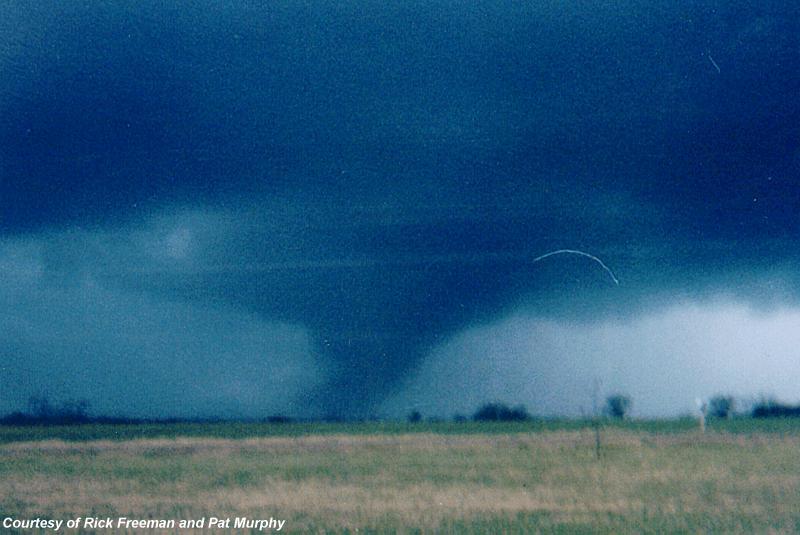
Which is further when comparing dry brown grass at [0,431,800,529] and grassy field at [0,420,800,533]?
dry brown grass at [0,431,800,529]

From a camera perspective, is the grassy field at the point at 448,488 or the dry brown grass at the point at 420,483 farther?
the dry brown grass at the point at 420,483

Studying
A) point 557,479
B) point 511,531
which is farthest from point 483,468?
point 511,531

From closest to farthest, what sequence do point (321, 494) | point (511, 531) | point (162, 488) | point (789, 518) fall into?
1. point (511, 531)
2. point (789, 518)
3. point (321, 494)
4. point (162, 488)

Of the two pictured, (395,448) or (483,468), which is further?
(395,448)

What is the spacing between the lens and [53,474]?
2470 cm

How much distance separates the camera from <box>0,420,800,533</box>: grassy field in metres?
14.6

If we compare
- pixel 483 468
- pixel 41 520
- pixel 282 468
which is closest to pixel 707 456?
pixel 483 468

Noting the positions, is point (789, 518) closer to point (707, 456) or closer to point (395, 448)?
point (707, 456)

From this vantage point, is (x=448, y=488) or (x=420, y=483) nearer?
(x=448, y=488)

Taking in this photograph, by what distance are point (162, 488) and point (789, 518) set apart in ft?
55.0

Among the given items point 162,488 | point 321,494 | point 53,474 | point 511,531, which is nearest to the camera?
point 511,531

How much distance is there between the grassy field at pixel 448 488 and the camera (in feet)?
47.8

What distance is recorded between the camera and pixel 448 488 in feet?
64.0

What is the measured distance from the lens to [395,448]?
3612 cm
